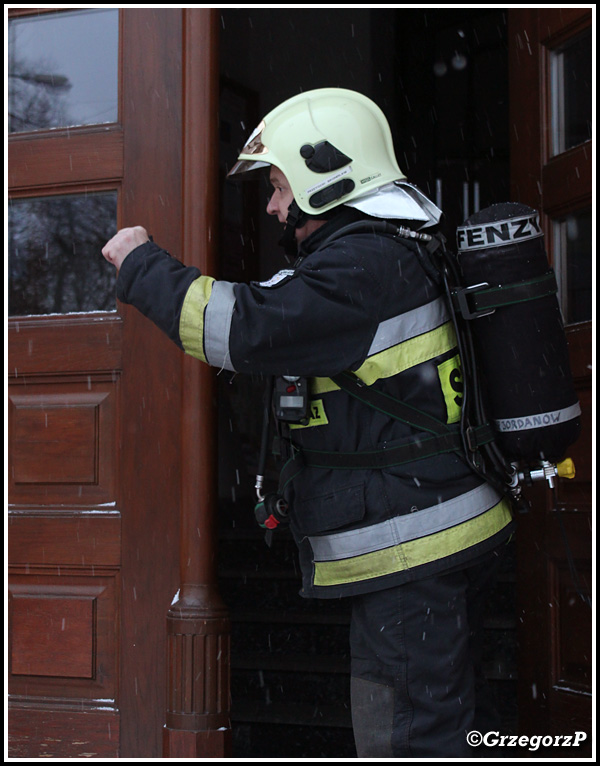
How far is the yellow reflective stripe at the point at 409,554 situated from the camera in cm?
220

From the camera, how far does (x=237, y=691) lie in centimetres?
391

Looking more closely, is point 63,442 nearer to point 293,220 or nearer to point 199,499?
point 199,499

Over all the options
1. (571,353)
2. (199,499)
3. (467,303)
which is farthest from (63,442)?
(571,353)

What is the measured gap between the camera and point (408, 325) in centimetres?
225

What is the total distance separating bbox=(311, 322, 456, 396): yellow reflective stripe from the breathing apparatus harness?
0.04 metres

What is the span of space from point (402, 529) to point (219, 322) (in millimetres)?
670

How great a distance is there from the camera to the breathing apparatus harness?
7.38ft

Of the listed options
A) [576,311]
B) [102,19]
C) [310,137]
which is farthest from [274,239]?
[310,137]

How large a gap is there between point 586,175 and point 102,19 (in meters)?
1.87

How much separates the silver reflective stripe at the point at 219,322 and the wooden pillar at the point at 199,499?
0.98 meters

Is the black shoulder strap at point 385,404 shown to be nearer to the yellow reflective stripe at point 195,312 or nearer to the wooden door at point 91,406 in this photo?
the yellow reflective stripe at point 195,312

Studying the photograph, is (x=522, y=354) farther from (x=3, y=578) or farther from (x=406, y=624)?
(x=3, y=578)

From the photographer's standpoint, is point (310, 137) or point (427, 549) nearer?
point (427, 549)

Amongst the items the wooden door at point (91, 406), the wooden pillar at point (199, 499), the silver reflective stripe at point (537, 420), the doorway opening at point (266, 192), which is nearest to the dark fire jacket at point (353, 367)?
the silver reflective stripe at point (537, 420)
